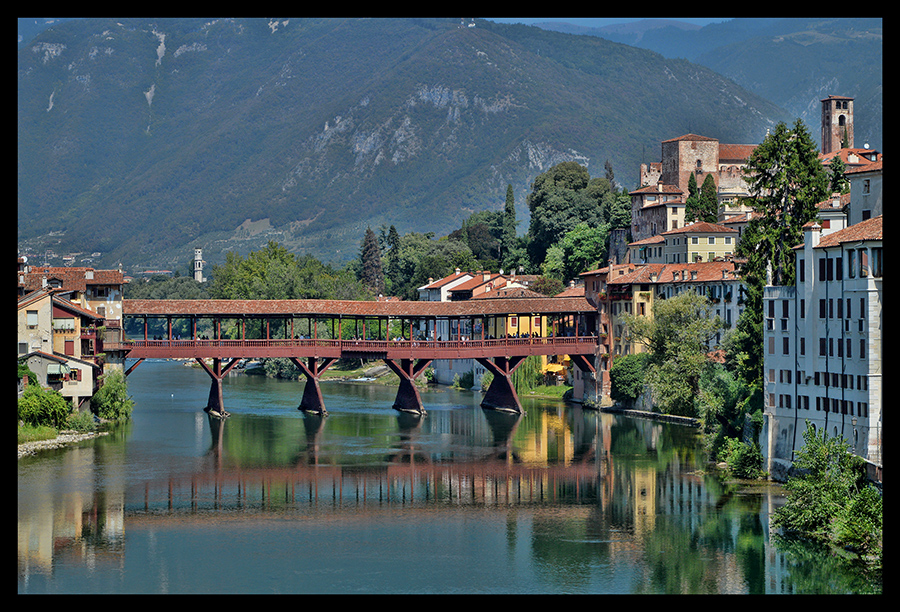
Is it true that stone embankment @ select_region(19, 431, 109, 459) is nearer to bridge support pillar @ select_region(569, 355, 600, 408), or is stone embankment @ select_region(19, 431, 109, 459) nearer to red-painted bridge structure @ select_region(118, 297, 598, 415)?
red-painted bridge structure @ select_region(118, 297, 598, 415)

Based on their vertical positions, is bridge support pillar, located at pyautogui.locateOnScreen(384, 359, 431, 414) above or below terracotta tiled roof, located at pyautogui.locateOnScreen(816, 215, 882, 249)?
below

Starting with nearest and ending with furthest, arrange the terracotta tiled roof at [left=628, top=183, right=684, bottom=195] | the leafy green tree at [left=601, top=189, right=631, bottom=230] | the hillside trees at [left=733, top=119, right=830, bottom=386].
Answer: the hillside trees at [left=733, top=119, right=830, bottom=386] → the terracotta tiled roof at [left=628, top=183, right=684, bottom=195] → the leafy green tree at [left=601, top=189, right=631, bottom=230]

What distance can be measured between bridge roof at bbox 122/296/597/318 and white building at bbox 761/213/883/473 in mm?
32402

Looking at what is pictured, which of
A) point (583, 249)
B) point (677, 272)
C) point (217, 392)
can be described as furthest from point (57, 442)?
point (583, 249)

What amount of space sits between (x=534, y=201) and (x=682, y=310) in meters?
64.6

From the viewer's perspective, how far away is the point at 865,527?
3388cm

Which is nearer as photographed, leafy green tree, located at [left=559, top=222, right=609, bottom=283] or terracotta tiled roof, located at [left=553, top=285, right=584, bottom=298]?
→ terracotta tiled roof, located at [left=553, top=285, right=584, bottom=298]

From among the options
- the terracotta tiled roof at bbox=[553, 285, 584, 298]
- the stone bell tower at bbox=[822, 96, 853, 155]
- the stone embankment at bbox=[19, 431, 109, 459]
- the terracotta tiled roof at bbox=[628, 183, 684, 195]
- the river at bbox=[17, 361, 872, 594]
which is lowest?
the river at bbox=[17, 361, 872, 594]

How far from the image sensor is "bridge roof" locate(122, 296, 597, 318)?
74312 millimetres

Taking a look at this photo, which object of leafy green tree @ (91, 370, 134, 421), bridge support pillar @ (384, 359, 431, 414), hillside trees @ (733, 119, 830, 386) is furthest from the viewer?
bridge support pillar @ (384, 359, 431, 414)

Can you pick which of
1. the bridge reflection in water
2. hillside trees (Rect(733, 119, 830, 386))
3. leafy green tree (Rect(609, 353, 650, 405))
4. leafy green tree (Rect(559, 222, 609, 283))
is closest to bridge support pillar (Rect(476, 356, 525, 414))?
leafy green tree (Rect(609, 353, 650, 405))

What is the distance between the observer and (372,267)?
160m

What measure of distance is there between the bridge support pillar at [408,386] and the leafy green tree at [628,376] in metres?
12.3
